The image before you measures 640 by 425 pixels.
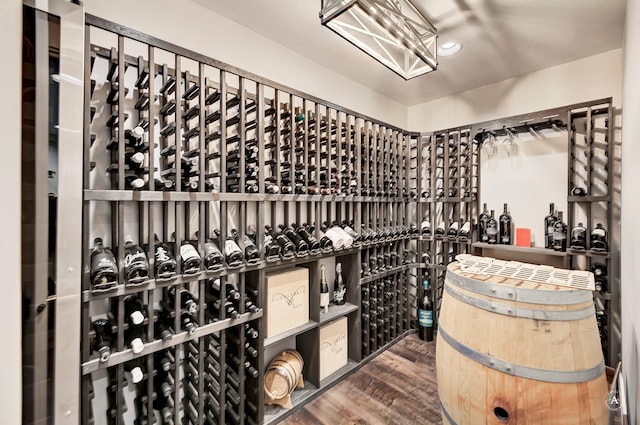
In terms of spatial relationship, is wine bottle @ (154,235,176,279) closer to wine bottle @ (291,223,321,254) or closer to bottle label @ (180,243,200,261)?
bottle label @ (180,243,200,261)

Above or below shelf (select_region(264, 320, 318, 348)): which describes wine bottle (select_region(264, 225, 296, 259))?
above

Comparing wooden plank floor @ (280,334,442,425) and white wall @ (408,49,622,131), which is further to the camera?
white wall @ (408,49,622,131)

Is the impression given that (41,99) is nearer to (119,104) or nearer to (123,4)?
(119,104)

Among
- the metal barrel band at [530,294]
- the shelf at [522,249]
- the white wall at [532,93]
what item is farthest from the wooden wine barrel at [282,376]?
the white wall at [532,93]

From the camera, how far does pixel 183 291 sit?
5.14 ft

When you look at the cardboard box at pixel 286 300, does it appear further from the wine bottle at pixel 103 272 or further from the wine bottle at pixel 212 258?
the wine bottle at pixel 103 272

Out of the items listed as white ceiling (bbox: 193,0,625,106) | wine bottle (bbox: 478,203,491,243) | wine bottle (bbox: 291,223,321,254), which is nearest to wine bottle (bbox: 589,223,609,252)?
wine bottle (bbox: 478,203,491,243)

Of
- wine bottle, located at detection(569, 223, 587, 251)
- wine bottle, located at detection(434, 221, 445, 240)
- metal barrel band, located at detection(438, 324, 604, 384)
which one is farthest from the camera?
wine bottle, located at detection(434, 221, 445, 240)

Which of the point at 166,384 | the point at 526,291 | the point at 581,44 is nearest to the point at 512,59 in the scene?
the point at 581,44

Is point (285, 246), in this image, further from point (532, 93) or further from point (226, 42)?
point (532, 93)

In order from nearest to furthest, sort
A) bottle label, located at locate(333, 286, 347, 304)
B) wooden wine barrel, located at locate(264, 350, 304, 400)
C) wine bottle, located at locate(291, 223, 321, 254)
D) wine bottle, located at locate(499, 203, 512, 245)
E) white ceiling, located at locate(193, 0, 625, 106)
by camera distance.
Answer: white ceiling, located at locate(193, 0, 625, 106)
wooden wine barrel, located at locate(264, 350, 304, 400)
wine bottle, located at locate(291, 223, 321, 254)
bottle label, located at locate(333, 286, 347, 304)
wine bottle, located at locate(499, 203, 512, 245)

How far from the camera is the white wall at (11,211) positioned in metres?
0.47

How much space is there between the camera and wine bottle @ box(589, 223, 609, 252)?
7.20 feet

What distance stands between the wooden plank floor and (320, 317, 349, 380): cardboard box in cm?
14
